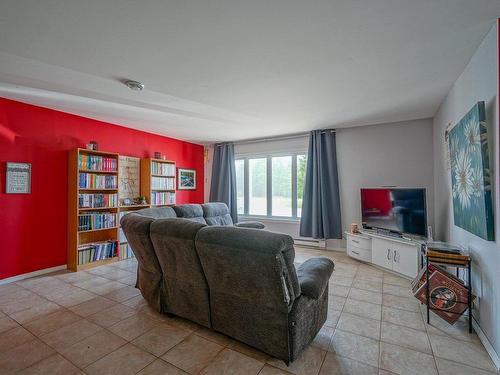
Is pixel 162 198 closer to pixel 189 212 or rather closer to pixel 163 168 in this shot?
pixel 163 168

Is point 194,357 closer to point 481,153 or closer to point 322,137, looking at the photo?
point 481,153

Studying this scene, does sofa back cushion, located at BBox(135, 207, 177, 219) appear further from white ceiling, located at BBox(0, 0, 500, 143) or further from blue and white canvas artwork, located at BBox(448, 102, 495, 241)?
blue and white canvas artwork, located at BBox(448, 102, 495, 241)

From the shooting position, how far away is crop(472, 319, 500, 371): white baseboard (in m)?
1.67

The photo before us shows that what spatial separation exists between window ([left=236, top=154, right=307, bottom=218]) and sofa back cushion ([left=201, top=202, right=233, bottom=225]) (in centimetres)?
124

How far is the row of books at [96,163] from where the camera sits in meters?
3.66

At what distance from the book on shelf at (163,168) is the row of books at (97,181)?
0.79 m

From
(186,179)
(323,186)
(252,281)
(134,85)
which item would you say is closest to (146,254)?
(252,281)

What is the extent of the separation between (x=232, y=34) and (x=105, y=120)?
3279 millimetres

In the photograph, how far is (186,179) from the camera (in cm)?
582

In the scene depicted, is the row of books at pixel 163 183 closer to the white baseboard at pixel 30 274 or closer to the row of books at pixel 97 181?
the row of books at pixel 97 181

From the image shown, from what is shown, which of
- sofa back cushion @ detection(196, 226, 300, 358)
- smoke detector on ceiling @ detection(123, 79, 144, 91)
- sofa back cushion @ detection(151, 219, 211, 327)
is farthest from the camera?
smoke detector on ceiling @ detection(123, 79, 144, 91)

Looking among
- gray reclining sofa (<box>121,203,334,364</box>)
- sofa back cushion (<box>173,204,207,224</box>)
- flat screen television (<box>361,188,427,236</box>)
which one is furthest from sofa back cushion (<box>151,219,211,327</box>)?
flat screen television (<box>361,188,427,236</box>)

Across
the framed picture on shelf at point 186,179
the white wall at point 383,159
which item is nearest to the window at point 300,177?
the white wall at point 383,159

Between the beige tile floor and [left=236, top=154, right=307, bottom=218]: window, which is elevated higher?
[left=236, top=154, right=307, bottom=218]: window
